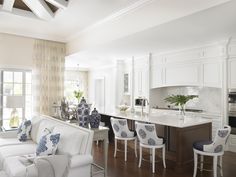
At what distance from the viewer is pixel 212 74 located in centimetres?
565

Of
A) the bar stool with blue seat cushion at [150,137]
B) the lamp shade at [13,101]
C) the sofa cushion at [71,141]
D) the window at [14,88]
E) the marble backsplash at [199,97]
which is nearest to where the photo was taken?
the sofa cushion at [71,141]

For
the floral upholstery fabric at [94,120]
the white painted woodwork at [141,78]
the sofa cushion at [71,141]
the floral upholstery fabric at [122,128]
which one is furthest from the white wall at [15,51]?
the white painted woodwork at [141,78]

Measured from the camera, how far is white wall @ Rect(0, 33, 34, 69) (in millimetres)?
5672

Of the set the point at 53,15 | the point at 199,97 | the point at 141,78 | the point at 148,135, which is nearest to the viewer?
the point at 148,135

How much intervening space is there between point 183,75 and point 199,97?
A: 0.87 meters

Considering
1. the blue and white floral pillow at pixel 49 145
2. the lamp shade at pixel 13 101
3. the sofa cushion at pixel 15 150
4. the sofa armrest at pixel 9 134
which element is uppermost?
the lamp shade at pixel 13 101

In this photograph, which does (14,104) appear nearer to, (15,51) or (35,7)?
(15,51)

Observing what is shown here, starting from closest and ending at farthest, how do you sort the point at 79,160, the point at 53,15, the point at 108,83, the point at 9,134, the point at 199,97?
the point at 79,160, the point at 9,134, the point at 53,15, the point at 199,97, the point at 108,83

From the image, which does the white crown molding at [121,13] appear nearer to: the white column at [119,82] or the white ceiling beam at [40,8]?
the white ceiling beam at [40,8]

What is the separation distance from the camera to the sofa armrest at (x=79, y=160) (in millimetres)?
2700

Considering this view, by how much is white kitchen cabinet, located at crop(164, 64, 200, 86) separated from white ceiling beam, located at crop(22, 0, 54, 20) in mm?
3993

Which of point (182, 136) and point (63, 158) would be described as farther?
point (182, 136)

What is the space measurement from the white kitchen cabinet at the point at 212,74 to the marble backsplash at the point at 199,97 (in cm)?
47

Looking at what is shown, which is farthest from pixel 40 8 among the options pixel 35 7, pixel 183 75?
pixel 183 75
